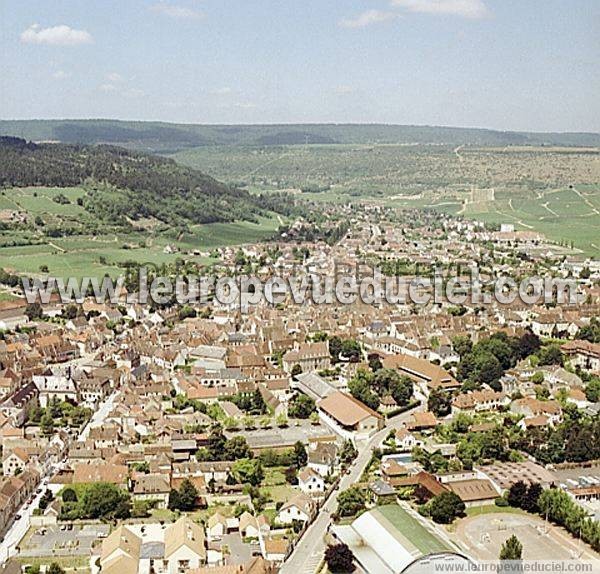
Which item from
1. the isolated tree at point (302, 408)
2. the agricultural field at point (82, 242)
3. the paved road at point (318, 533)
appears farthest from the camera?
the agricultural field at point (82, 242)

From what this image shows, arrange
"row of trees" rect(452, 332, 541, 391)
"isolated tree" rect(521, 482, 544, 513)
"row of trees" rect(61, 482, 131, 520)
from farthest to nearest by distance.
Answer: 1. "row of trees" rect(452, 332, 541, 391)
2. "isolated tree" rect(521, 482, 544, 513)
3. "row of trees" rect(61, 482, 131, 520)

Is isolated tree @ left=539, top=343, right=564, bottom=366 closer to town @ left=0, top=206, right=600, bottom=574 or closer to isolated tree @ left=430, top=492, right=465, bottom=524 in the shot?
town @ left=0, top=206, right=600, bottom=574

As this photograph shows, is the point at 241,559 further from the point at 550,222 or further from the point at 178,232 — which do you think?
the point at 550,222

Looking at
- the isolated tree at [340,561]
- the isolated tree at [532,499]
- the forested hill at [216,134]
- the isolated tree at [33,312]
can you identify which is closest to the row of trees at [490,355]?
the isolated tree at [532,499]

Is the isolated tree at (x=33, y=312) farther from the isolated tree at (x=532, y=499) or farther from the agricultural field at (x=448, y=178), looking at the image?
the agricultural field at (x=448, y=178)

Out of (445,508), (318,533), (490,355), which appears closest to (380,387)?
(490,355)

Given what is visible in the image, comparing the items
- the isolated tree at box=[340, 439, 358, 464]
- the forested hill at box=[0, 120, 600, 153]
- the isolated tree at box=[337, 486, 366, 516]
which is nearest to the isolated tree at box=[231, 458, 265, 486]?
the isolated tree at box=[340, 439, 358, 464]
